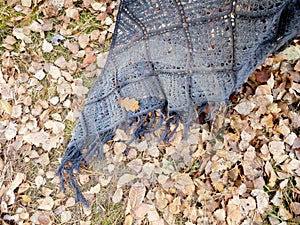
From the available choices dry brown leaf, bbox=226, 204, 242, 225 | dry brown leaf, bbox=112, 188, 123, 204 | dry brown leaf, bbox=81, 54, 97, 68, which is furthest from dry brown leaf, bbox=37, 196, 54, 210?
dry brown leaf, bbox=226, 204, 242, 225

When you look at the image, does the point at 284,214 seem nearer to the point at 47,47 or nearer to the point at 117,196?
the point at 117,196

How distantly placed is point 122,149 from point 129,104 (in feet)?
1.08

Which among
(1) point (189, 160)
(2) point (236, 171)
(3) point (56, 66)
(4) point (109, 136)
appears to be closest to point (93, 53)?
(3) point (56, 66)

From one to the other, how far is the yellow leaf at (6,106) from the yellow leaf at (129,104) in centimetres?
65

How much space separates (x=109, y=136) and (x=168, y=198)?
13.7 inches

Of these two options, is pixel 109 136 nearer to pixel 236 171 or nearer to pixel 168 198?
pixel 168 198

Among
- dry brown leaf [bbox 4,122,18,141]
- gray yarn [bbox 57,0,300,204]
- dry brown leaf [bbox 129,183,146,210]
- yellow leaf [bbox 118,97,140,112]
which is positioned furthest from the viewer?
dry brown leaf [bbox 4,122,18,141]

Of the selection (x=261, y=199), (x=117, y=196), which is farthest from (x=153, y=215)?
(x=261, y=199)

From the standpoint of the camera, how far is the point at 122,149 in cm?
166

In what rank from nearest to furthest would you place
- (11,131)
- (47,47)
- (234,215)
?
(234,215) < (11,131) < (47,47)

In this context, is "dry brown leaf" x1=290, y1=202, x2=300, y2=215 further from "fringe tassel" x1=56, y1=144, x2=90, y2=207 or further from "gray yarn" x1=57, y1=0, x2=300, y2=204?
"fringe tassel" x1=56, y1=144, x2=90, y2=207

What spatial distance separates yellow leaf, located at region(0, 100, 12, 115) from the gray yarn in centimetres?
47

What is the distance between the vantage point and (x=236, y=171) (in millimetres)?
1543

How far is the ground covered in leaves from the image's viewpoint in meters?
1.53
